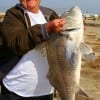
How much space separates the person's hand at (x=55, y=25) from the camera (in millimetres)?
4500

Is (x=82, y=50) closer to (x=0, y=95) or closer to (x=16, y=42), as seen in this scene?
(x=16, y=42)

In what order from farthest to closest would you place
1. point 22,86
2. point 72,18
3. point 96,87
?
point 96,87, point 22,86, point 72,18

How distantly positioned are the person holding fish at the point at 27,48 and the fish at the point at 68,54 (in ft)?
0.34

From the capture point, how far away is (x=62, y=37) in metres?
4.64

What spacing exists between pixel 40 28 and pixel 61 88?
711 mm

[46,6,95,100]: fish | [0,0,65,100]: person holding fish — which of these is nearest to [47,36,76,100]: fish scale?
[46,6,95,100]: fish

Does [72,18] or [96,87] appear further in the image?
[96,87]

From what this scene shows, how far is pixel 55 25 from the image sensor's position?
14.8ft

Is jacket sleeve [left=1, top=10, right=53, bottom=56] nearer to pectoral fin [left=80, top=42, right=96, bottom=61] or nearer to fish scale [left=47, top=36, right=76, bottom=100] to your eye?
fish scale [left=47, top=36, right=76, bottom=100]

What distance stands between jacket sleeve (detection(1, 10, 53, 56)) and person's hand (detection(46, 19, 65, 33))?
0.34 feet

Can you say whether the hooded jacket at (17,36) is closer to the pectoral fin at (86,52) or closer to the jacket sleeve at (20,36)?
the jacket sleeve at (20,36)

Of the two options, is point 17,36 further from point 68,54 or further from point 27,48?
point 68,54

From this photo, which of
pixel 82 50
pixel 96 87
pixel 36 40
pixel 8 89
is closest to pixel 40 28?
pixel 36 40

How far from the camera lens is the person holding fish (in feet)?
15.2
